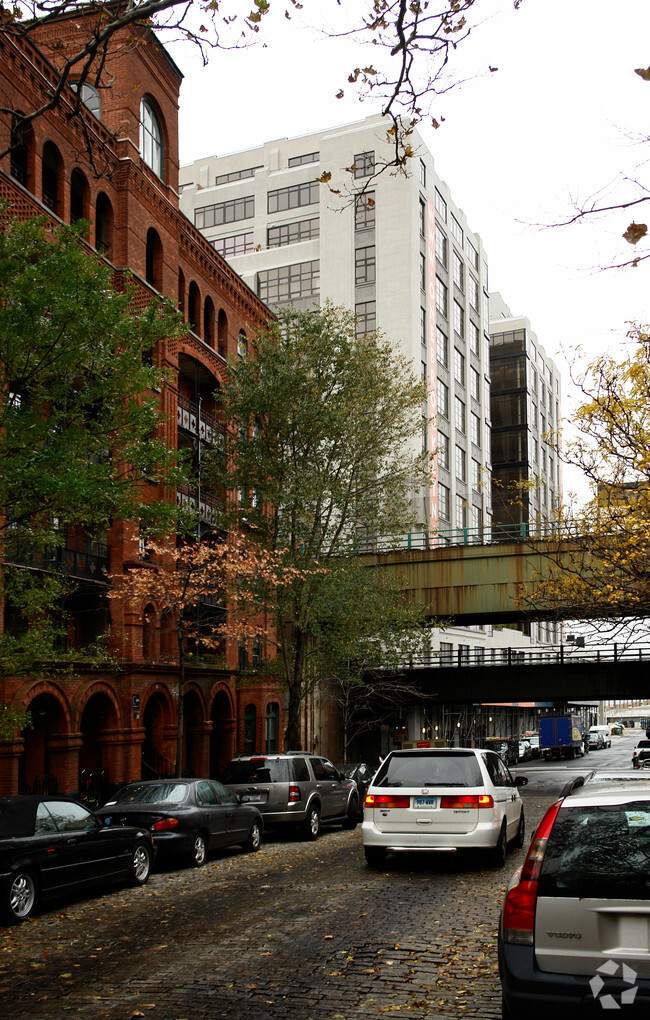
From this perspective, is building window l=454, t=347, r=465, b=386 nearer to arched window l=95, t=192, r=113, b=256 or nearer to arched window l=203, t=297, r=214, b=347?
arched window l=203, t=297, r=214, b=347

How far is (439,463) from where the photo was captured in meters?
61.0

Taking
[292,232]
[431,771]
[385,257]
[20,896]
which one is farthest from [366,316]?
[20,896]

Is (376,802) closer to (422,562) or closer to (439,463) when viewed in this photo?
(422,562)

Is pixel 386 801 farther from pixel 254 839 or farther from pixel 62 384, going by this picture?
pixel 62 384

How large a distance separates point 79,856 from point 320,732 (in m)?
32.3

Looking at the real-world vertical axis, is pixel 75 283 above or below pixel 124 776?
above

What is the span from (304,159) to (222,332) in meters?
36.4

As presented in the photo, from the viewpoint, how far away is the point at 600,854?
208 inches

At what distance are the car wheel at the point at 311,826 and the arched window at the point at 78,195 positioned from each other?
1708 cm

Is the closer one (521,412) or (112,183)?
(112,183)

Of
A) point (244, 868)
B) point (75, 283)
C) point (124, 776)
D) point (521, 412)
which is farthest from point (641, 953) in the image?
point (521, 412)

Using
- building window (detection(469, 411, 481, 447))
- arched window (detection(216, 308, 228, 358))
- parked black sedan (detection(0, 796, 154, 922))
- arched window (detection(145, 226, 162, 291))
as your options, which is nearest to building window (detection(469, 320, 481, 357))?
building window (detection(469, 411, 481, 447))

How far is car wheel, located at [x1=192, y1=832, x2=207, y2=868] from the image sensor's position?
572 inches

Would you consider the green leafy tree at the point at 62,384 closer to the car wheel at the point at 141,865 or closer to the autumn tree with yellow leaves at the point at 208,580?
the car wheel at the point at 141,865
